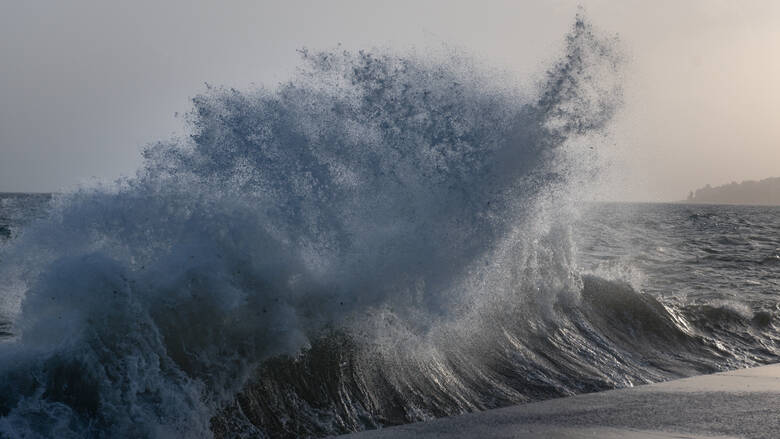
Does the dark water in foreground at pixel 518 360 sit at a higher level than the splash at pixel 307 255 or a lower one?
lower

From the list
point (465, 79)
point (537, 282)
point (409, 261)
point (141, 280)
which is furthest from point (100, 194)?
point (537, 282)

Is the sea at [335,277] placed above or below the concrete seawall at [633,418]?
above

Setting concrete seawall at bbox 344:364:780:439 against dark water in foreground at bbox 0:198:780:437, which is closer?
concrete seawall at bbox 344:364:780:439

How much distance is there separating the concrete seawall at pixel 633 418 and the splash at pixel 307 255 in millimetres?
476

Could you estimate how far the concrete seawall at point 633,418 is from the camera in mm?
4699

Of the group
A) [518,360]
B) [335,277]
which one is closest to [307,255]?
[335,277]

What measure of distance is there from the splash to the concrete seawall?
0.48 m

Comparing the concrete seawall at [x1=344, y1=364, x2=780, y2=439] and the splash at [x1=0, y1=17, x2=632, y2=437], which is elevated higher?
the splash at [x1=0, y1=17, x2=632, y2=437]

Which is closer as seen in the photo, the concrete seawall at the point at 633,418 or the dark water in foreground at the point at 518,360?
the concrete seawall at the point at 633,418

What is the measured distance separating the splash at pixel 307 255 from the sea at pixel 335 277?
2cm

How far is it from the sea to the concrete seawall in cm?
39

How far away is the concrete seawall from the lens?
470 cm

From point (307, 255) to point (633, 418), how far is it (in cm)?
296

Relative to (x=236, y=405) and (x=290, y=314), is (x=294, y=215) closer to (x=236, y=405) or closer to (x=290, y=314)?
(x=290, y=314)
